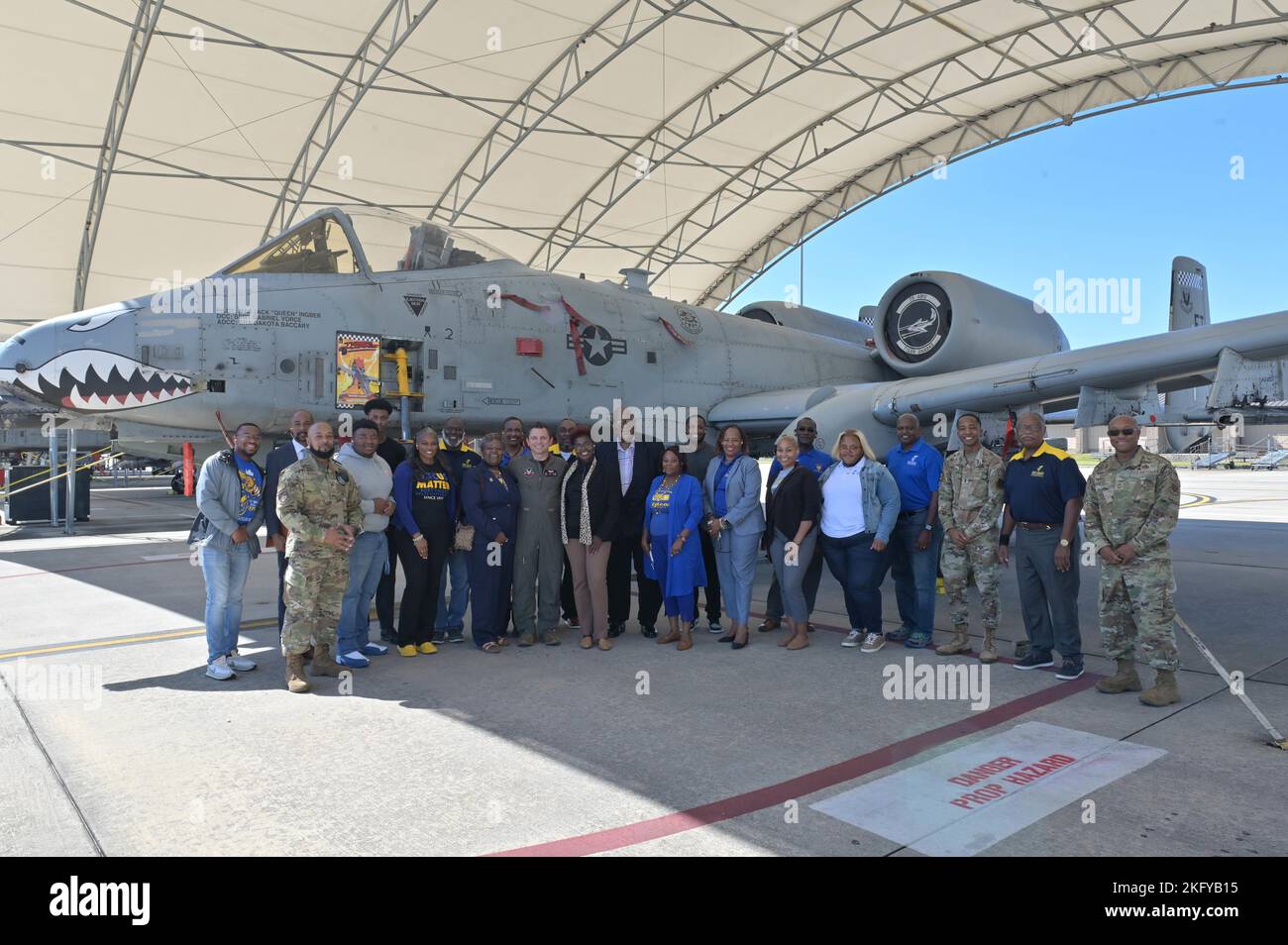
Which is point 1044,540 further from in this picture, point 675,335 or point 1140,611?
point 675,335

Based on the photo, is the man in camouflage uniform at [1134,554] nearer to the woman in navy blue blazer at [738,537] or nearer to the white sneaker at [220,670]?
the woman in navy blue blazer at [738,537]

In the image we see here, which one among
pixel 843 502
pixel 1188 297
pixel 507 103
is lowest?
pixel 843 502

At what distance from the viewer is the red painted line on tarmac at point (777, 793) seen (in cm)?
286

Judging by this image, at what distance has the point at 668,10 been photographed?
17.9 m

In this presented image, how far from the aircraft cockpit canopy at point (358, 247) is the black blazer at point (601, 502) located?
3.37 m

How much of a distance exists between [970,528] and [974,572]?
1.02 feet

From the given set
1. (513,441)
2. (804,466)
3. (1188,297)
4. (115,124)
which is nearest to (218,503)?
(513,441)

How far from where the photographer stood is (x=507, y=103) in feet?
69.2

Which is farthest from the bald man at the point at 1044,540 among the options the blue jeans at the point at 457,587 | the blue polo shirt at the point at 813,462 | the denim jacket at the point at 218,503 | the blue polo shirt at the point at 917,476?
the denim jacket at the point at 218,503

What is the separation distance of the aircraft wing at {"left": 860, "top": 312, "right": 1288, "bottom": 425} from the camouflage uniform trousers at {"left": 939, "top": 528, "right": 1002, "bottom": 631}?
2.88 meters

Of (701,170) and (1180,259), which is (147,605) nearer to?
(1180,259)

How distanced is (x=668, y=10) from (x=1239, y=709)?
17855mm

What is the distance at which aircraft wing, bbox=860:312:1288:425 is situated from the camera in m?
6.71

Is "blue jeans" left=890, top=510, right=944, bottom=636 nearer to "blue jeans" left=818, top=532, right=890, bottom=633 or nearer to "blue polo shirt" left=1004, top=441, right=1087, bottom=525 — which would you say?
"blue jeans" left=818, top=532, right=890, bottom=633
